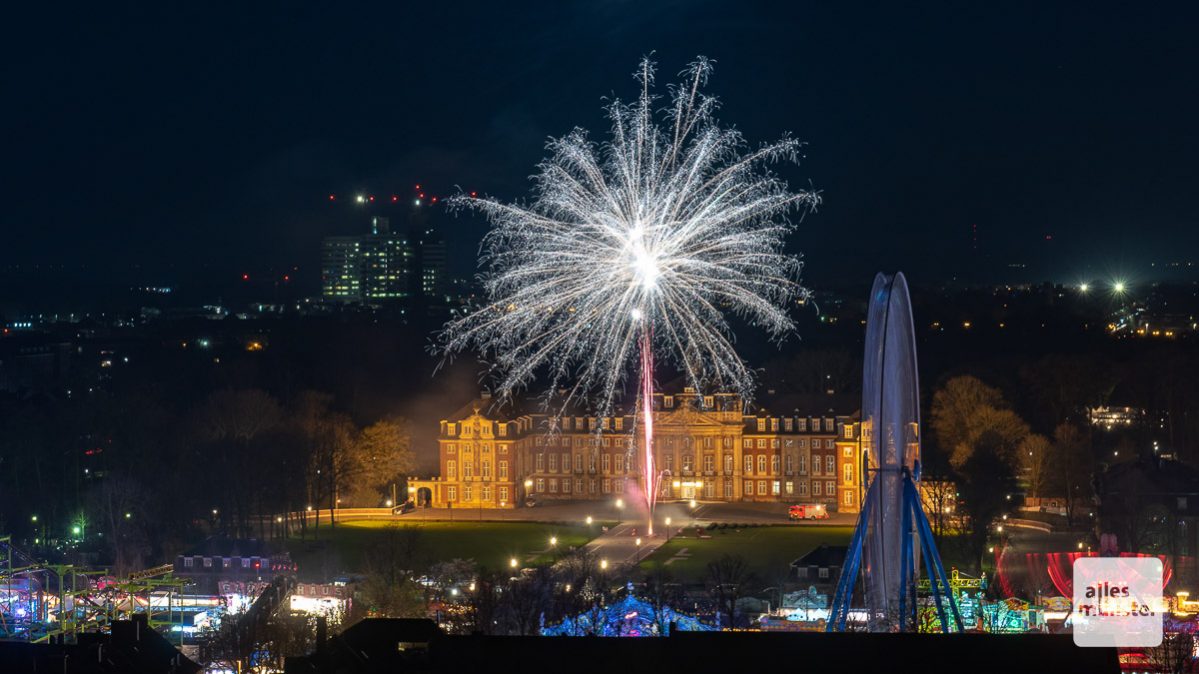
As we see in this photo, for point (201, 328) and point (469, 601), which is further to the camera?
point (201, 328)

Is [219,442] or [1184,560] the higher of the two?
[219,442]

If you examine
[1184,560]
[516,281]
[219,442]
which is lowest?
[1184,560]

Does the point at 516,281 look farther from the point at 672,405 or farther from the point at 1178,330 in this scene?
the point at 1178,330

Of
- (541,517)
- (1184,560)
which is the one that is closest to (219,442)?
(541,517)

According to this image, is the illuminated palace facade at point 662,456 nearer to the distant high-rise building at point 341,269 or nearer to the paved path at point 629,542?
the paved path at point 629,542
